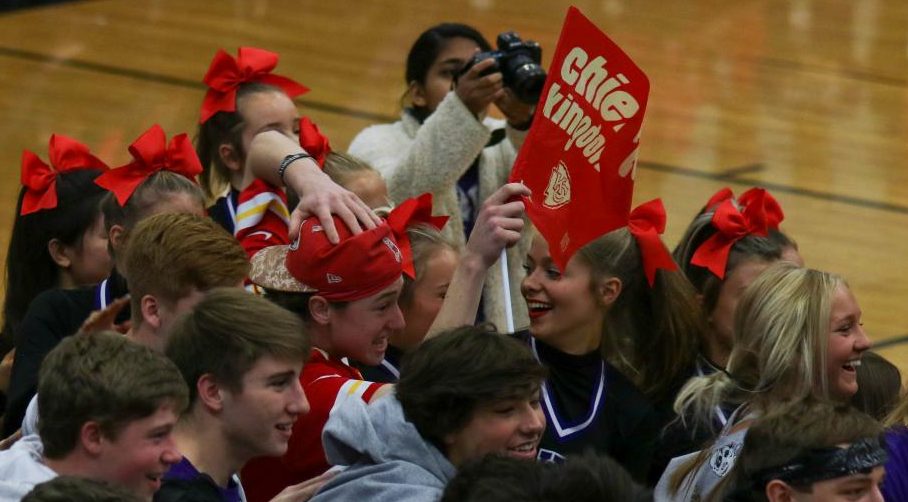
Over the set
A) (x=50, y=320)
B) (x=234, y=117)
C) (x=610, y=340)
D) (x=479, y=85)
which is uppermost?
(x=479, y=85)

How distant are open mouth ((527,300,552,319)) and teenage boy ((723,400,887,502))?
822 millimetres

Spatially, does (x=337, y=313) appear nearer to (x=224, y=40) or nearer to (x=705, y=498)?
(x=705, y=498)

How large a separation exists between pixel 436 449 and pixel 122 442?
45cm

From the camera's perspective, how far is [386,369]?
3.21 metres

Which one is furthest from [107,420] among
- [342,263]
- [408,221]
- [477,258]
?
[408,221]

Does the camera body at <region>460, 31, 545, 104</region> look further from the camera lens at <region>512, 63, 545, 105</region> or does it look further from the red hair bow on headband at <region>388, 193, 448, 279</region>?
the red hair bow on headband at <region>388, 193, 448, 279</region>

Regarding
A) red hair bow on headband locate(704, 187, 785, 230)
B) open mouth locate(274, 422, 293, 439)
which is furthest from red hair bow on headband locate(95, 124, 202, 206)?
red hair bow on headband locate(704, 187, 785, 230)

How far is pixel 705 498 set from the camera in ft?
8.93

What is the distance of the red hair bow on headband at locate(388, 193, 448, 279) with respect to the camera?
3084 millimetres

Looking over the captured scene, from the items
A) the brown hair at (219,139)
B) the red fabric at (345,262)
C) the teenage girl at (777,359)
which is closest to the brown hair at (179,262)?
the red fabric at (345,262)

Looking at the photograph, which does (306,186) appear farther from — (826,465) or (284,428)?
(826,465)

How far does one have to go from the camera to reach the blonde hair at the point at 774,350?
2938 mm

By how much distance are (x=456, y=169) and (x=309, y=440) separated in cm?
159

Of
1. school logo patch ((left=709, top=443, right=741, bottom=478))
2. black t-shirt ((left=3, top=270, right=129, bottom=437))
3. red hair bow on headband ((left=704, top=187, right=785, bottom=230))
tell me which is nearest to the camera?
school logo patch ((left=709, top=443, right=741, bottom=478))
